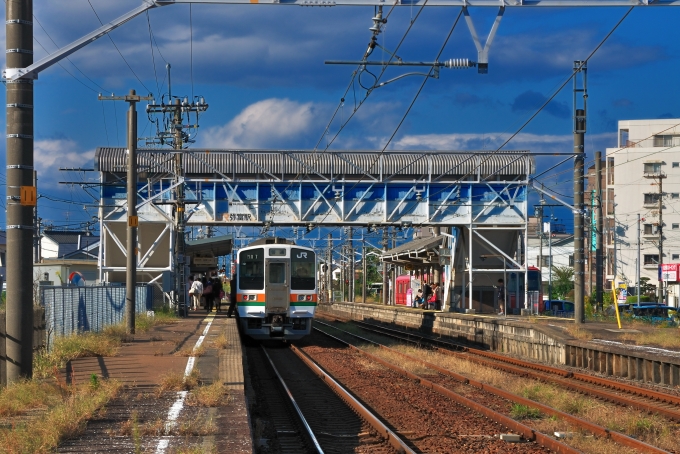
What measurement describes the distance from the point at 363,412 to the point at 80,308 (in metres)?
9.15

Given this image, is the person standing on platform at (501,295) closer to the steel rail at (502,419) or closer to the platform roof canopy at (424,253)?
the platform roof canopy at (424,253)

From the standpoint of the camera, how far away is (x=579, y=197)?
23.4 m

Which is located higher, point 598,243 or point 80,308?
point 598,243

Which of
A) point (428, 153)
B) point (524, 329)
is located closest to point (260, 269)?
point (524, 329)

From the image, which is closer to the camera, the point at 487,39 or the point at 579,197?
the point at 487,39

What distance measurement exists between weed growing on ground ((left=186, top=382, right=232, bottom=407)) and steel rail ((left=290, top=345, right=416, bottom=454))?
1820mm

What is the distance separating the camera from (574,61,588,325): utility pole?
22766mm

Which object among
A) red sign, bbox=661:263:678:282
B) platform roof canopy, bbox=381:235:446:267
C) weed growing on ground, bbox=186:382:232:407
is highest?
platform roof canopy, bbox=381:235:446:267

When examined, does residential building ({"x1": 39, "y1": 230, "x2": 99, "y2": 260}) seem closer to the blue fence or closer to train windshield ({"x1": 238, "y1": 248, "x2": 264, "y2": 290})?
the blue fence

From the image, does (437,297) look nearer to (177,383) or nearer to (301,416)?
(301,416)

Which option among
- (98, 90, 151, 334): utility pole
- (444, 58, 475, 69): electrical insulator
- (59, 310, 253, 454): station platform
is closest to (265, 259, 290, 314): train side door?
(59, 310, 253, 454): station platform

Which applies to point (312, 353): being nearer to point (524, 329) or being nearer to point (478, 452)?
point (524, 329)

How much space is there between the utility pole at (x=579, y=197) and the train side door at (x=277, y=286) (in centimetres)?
768

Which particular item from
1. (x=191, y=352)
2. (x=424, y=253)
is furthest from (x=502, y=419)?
(x=424, y=253)
